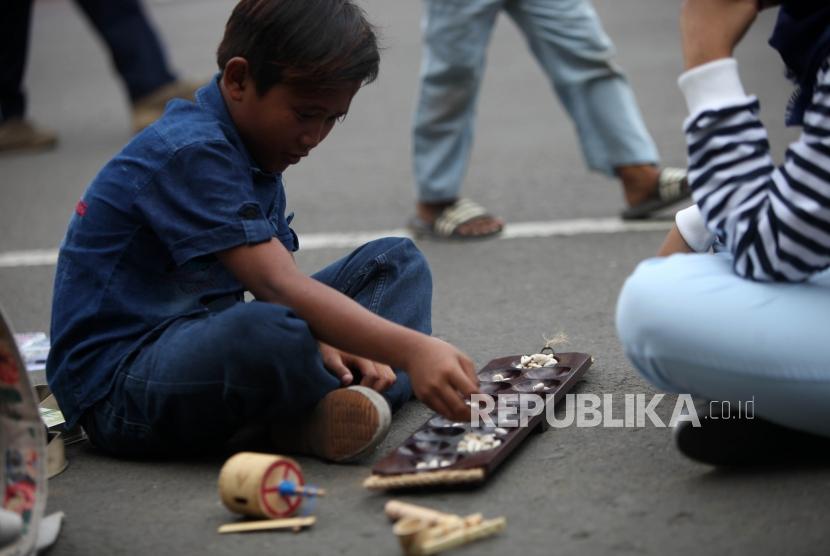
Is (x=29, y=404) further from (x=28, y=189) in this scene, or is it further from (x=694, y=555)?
(x=28, y=189)

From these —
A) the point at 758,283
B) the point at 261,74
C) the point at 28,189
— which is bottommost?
the point at 28,189

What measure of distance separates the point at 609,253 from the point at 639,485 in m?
1.98

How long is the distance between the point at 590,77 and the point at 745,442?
2.51 m

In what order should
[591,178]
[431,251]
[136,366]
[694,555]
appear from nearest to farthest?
[694,555] → [136,366] → [431,251] → [591,178]

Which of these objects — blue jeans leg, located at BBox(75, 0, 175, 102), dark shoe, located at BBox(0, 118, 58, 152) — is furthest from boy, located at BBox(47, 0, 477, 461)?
dark shoe, located at BBox(0, 118, 58, 152)

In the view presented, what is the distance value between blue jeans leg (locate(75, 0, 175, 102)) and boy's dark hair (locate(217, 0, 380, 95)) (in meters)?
4.18

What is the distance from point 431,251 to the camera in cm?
464

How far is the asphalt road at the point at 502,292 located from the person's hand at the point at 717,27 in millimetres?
745

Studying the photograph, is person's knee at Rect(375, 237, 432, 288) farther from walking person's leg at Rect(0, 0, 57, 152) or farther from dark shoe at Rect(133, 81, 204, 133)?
walking person's leg at Rect(0, 0, 57, 152)

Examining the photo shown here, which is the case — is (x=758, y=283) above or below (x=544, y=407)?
above

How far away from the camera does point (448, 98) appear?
4.76 meters

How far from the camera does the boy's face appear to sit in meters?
2.70

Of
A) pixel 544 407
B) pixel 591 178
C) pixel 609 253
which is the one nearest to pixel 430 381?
pixel 544 407

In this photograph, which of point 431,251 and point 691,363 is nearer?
point 691,363
